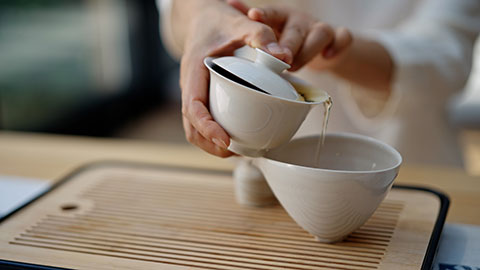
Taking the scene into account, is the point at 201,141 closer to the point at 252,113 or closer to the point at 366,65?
the point at 252,113

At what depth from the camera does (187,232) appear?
2.32ft

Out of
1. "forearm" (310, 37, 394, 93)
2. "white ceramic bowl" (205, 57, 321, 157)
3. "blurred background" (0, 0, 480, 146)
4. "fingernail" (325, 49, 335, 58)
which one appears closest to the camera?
"white ceramic bowl" (205, 57, 321, 157)

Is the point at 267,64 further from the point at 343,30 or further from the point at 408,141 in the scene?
the point at 408,141

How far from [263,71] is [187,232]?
236 millimetres

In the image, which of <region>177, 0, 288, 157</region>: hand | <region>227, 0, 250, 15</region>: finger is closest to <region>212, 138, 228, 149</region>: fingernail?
<region>177, 0, 288, 157</region>: hand

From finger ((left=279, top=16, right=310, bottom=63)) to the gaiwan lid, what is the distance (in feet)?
0.30

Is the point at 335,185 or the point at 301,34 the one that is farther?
the point at 301,34

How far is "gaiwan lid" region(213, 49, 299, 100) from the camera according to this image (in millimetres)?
591

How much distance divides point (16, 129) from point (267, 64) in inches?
87.9

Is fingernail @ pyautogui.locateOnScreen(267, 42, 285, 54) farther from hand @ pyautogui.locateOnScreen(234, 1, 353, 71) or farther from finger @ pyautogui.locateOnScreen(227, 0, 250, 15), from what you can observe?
finger @ pyautogui.locateOnScreen(227, 0, 250, 15)

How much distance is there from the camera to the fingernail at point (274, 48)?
644 millimetres

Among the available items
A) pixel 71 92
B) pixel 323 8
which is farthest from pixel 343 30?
pixel 71 92

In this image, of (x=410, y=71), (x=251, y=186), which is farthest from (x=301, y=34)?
(x=410, y=71)

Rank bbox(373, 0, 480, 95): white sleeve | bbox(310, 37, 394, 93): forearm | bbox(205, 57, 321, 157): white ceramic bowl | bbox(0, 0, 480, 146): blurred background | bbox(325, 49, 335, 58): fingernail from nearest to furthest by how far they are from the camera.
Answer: bbox(205, 57, 321, 157): white ceramic bowl < bbox(325, 49, 335, 58): fingernail < bbox(310, 37, 394, 93): forearm < bbox(373, 0, 480, 95): white sleeve < bbox(0, 0, 480, 146): blurred background
